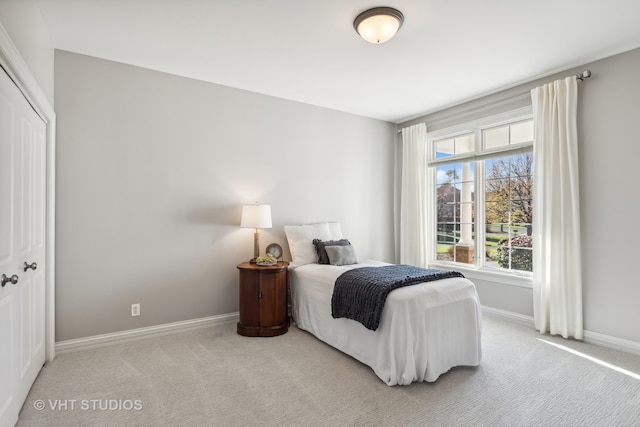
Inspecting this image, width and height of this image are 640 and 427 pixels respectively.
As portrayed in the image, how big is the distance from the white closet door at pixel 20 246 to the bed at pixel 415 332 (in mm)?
2166

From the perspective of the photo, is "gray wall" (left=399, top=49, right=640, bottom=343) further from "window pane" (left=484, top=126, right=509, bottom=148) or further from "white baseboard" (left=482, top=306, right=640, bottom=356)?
"window pane" (left=484, top=126, right=509, bottom=148)

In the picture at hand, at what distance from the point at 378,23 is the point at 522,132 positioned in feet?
7.86

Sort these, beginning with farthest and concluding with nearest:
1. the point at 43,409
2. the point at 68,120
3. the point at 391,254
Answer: the point at 391,254, the point at 68,120, the point at 43,409

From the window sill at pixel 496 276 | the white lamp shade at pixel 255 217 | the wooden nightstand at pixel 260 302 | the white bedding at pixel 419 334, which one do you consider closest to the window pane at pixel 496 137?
the window sill at pixel 496 276

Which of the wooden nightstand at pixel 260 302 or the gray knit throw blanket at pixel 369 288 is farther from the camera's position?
the wooden nightstand at pixel 260 302

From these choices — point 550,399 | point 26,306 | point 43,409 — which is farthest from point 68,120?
point 550,399

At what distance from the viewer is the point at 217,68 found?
333 centimetres

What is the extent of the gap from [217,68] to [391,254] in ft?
11.5

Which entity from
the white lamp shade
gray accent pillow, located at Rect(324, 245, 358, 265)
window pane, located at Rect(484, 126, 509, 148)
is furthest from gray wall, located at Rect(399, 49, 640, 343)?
the white lamp shade

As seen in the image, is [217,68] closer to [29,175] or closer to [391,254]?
[29,175]

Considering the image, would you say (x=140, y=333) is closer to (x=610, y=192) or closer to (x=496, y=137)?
(x=496, y=137)

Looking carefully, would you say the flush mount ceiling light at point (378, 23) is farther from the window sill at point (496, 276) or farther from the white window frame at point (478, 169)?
the window sill at point (496, 276)

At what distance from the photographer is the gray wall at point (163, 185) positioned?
3.01 meters

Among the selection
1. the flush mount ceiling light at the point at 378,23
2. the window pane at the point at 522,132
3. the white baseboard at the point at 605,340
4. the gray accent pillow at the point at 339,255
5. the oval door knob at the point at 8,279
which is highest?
the flush mount ceiling light at the point at 378,23
